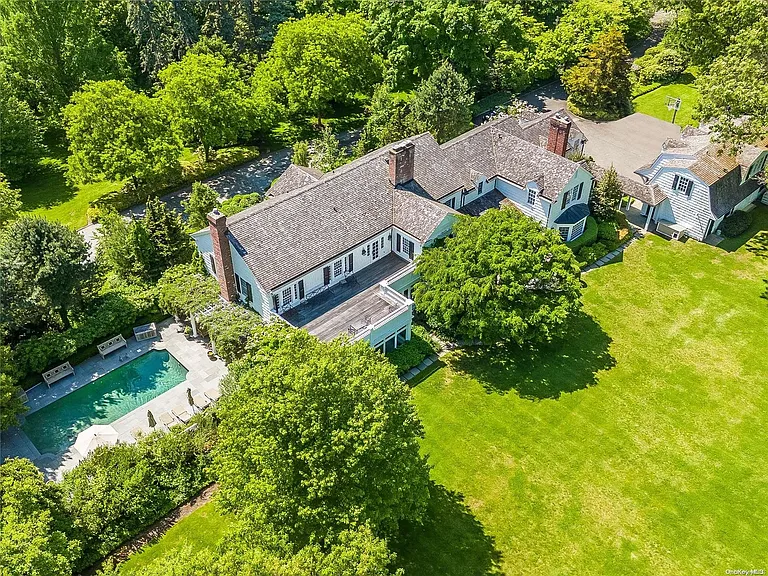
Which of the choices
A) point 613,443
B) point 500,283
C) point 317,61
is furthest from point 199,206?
point 613,443

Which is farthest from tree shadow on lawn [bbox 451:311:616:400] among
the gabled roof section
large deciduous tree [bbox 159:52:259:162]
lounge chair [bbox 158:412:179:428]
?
large deciduous tree [bbox 159:52:259:162]

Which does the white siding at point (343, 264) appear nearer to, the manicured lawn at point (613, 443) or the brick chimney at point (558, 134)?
the manicured lawn at point (613, 443)

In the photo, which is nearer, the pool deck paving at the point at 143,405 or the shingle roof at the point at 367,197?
the pool deck paving at the point at 143,405

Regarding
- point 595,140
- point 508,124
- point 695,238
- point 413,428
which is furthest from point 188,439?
point 595,140

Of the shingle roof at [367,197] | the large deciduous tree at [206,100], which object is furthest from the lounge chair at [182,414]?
the large deciduous tree at [206,100]

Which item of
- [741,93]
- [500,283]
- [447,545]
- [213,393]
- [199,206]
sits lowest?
[447,545]

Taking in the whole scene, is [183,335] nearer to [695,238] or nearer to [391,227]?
[391,227]

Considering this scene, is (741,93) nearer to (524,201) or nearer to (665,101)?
(524,201)

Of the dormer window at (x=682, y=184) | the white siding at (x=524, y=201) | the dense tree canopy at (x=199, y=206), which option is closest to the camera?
the dense tree canopy at (x=199, y=206)
